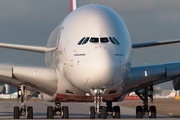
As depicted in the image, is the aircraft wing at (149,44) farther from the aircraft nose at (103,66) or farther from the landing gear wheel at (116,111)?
the aircraft nose at (103,66)

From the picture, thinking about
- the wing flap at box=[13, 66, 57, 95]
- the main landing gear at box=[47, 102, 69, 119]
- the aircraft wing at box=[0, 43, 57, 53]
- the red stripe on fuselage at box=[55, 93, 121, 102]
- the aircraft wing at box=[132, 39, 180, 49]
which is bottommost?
the main landing gear at box=[47, 102, 69, 119]

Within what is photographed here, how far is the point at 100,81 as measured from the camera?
1530 centimetres

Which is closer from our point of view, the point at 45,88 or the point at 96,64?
the point at 96,64

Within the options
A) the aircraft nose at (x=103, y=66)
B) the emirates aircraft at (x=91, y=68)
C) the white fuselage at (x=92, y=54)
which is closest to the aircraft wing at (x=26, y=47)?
the emirates aircraft at (x=91, y=68)

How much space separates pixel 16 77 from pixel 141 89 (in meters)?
7.90

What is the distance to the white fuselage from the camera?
1515cm

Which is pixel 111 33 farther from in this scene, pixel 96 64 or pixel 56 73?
pixel 56 73

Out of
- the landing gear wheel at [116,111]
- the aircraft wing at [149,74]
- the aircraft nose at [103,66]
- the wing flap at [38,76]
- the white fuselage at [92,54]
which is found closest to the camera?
the aircraft nose at [103,66]

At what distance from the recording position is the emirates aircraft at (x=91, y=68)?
50.3 ft

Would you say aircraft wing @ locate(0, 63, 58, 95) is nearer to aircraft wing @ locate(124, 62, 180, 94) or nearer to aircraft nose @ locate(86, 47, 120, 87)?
aircraft nose @ locate(86, 47, 120, 87)

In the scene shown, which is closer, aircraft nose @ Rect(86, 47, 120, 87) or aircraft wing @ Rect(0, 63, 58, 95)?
aircraft nose @ Rect(86, 47, 120, 87)

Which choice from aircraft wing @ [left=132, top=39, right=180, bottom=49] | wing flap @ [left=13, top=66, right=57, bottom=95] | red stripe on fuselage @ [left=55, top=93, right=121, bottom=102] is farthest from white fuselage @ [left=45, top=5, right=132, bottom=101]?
aircraft wing @ [left=132, top=39, right=180, bottom=49]

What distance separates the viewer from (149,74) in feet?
63.6

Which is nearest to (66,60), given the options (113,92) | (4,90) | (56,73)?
(56,73)
